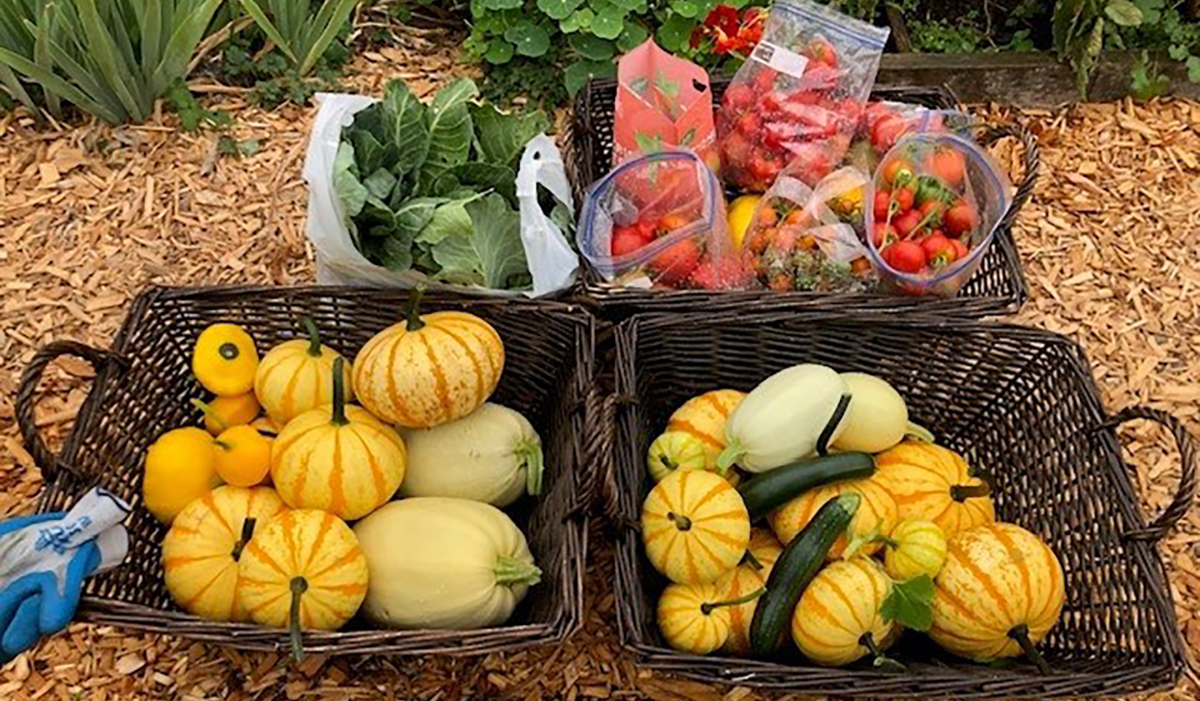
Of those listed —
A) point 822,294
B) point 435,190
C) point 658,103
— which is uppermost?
point 658,103

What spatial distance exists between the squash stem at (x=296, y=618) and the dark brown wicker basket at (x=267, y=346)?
3 centimetres

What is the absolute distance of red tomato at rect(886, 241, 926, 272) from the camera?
2.04 meters

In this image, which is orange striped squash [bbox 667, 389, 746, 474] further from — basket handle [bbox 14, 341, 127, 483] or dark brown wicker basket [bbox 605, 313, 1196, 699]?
basket handle [bbox 14, 341, 127, 483]

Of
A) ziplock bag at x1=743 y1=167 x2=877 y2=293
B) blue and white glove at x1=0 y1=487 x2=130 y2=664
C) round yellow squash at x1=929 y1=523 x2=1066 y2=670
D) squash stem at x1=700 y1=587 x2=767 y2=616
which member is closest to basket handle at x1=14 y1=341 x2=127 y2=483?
blue and white glove at x1=0 y1=487 x2=130 y2=664

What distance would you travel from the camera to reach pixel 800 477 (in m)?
1.74

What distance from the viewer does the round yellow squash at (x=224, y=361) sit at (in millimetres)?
1814

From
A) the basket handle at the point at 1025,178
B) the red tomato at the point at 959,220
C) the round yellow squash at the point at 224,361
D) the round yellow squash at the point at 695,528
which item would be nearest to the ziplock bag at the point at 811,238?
the red tomato at the point at 959,220

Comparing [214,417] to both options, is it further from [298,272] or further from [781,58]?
[781,58]

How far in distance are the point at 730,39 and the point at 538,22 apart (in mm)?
561

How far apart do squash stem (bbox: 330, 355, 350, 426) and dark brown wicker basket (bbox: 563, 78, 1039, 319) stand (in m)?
0.53

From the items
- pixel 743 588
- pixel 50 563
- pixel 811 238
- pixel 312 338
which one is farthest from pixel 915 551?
pixel 50 563

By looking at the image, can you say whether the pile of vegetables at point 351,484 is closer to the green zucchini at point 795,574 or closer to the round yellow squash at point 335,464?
the round yellow squash at point 335,464

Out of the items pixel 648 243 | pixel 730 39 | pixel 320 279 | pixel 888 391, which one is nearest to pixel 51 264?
pixel 320 279

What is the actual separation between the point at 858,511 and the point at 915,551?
0.10 m
